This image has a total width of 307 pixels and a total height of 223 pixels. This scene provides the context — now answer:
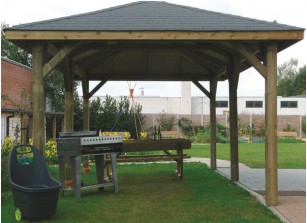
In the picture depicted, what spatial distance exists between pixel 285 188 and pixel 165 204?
10.3ft

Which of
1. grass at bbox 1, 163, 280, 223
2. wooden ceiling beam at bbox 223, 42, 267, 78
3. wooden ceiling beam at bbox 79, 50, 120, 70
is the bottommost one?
grass at bbox 1, 163, 280, 223

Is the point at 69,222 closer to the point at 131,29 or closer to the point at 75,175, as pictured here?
the point at 75,175

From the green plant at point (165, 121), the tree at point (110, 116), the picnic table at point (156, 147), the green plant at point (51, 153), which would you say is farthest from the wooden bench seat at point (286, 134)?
the picnic table at point (156, 147)

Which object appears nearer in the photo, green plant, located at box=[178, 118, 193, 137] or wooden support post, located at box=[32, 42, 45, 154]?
wooden support post, located at box=[32, 42, 45, 154]

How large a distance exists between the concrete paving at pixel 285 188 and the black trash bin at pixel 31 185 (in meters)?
3.28

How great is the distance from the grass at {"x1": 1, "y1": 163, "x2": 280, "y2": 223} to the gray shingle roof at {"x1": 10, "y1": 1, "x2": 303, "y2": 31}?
2900 mm

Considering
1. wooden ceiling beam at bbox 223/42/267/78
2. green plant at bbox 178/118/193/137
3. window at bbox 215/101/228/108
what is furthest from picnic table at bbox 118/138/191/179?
window at bbox 215/101/228/108

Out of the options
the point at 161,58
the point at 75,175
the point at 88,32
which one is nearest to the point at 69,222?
the point at 75,175

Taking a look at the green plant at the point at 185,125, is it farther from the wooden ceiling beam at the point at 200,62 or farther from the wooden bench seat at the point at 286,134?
the wooden ceiling beam at the point at 200,62

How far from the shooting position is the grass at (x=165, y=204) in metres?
6.34

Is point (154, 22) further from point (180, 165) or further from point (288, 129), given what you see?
point (288, 129)

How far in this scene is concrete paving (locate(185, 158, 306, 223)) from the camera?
6578mm

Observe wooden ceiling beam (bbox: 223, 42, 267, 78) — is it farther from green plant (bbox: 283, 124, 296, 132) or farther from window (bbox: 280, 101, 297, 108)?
window (bbox: 280, 101, 297, 108)

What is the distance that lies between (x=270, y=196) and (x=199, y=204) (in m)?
1.19
